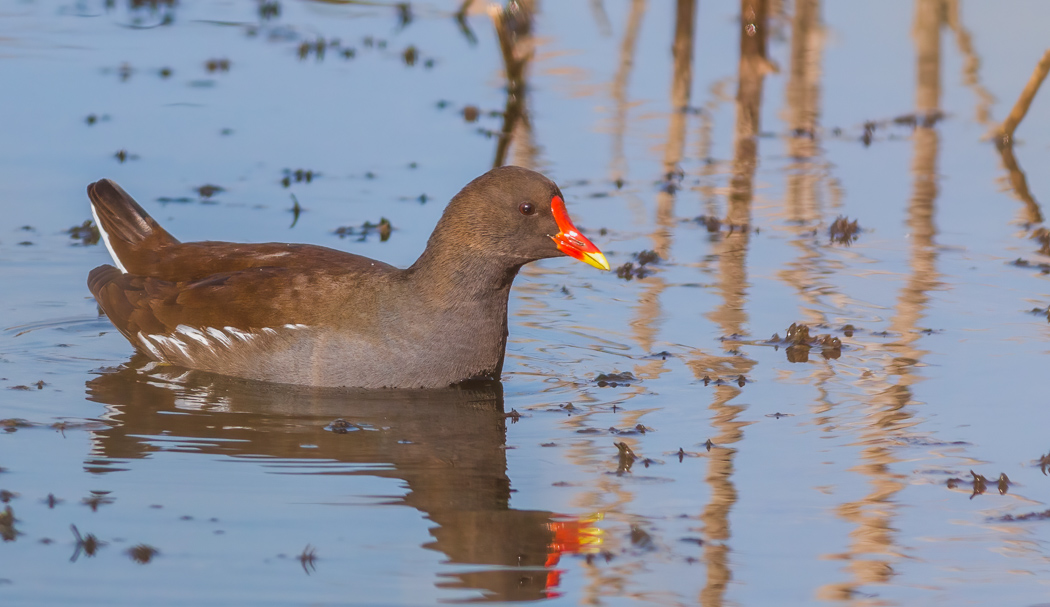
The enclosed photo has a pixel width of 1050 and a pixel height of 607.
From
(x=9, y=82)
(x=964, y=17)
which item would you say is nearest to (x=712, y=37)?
(x=964, y=17)

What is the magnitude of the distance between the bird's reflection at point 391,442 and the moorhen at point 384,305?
123 mm

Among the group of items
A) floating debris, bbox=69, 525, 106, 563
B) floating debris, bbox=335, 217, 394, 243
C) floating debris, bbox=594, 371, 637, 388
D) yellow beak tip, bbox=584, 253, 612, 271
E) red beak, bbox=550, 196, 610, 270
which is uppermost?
red beak, bbox=550, 196, 610, 270

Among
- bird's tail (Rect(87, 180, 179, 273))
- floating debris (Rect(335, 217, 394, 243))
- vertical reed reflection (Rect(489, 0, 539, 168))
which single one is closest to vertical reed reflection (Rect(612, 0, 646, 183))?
vertical reed reflection (Rect(489, 0, 539, 168))

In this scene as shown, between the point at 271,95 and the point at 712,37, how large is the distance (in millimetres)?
5339

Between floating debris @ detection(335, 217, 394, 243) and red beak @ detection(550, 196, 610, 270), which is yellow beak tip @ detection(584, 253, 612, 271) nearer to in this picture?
red beak @ detection(550, 196, 610, 270)

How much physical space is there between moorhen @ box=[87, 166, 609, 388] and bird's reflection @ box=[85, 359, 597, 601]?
0.40ft

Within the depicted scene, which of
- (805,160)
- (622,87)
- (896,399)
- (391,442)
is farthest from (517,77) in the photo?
(391,442)

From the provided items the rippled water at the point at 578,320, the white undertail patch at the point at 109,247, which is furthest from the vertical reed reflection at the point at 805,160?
the white undertail patch at the point at 109,247

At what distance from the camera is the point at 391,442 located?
636 centimetres

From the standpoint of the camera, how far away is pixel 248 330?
7086mm

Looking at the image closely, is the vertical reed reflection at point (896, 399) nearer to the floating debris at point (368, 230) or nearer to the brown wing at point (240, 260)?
the brown wing at point (240, 260)

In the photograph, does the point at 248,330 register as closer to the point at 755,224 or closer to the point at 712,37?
the point at 755,224

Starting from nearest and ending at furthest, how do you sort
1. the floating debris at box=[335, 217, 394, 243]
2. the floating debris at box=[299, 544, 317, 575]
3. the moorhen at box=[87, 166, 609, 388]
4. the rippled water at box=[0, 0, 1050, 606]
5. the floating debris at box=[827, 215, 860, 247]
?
the floating debris at box=[299, 544, 317, 575] < the rippled water at box=[0, 0, 1050, 606] < the moorhen at box=[87, 166, 609, 388] < the floating debris at box=[335, 217, 394, 243] < the floating debris at box=[827, 215, 860, 247]

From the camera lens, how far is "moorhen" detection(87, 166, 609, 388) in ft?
22.9
